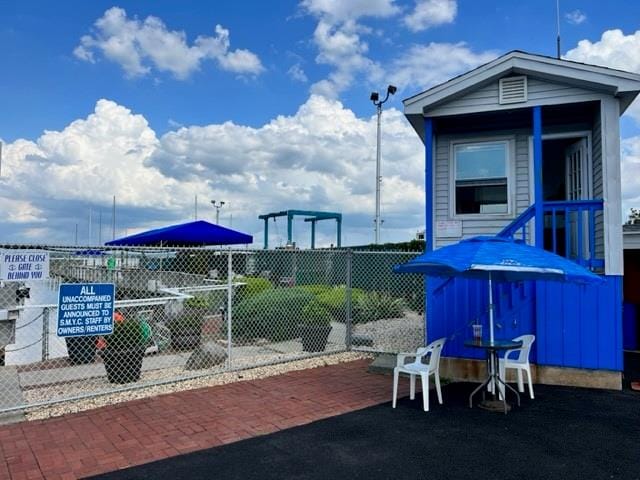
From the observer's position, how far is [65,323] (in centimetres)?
482

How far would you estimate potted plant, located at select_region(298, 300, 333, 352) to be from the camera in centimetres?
763

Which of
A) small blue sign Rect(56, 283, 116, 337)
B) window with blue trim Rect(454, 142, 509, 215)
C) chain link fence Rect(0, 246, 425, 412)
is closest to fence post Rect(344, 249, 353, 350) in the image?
chain link fence Rect(0, 246, 425, 412)

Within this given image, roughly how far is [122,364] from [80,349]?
148 cm

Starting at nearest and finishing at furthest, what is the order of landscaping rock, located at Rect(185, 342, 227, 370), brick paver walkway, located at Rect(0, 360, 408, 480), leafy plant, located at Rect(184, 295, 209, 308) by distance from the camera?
brick paver walkway, located at Rect(0, 360, 408, 480) < landscaping rock, located at Rect(185, 342, 227, 370) < leafy plant, located at Rect(184, 295, 209, 308)

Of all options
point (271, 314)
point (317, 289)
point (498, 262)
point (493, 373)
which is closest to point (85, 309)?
point (271, 314)

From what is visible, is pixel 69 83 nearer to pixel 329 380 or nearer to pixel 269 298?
pixel 269 298

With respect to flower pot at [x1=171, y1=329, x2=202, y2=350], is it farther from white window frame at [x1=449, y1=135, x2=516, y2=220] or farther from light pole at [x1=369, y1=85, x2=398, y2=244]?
light pole at [x1=369, y1=85, x2=398, y2=244]

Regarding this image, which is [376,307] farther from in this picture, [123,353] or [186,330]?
[123,353]

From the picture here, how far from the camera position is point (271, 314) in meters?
8.45

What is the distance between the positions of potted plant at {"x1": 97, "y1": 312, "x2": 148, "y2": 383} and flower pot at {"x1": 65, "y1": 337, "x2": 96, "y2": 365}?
125 centimetres

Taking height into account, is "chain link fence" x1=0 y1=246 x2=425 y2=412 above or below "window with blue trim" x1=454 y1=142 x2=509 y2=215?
below

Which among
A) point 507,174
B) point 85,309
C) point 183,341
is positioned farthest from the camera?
point 183,341

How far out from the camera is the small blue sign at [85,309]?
480 centimetres

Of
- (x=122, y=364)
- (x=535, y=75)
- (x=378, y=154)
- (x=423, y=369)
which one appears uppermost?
(x=378, y=154)
